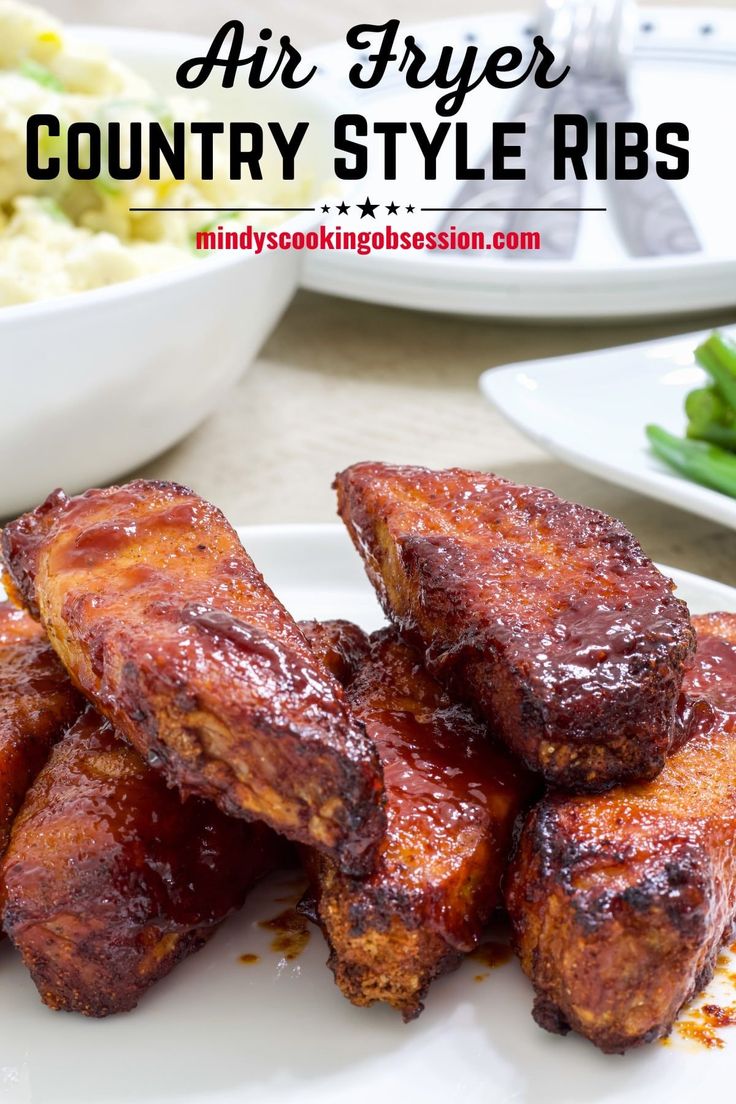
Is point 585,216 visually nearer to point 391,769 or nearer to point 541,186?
point 541,186

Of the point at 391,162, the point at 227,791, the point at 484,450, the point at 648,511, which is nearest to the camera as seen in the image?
the point at 227,791

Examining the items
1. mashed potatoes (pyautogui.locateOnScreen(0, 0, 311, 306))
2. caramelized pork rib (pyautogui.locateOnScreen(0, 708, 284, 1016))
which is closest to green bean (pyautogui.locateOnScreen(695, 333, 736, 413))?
mashed potatoes (pyautogui.locateOnScreen(0, 0, 311, 306))

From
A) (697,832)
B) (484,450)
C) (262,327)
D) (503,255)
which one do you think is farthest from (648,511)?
(697,832)

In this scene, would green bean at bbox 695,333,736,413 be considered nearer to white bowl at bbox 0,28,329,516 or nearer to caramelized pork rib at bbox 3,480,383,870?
white bowl at bbox 0,28,329,516

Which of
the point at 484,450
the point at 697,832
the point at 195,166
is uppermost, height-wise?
the point at 195,166

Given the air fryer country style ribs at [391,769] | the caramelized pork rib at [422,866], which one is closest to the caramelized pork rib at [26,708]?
the air fryer country style ribs at [391,769]

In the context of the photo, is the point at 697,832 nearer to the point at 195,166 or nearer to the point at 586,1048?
the point at 586,1048

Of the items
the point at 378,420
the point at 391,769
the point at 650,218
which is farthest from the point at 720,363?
the point at 391,769
